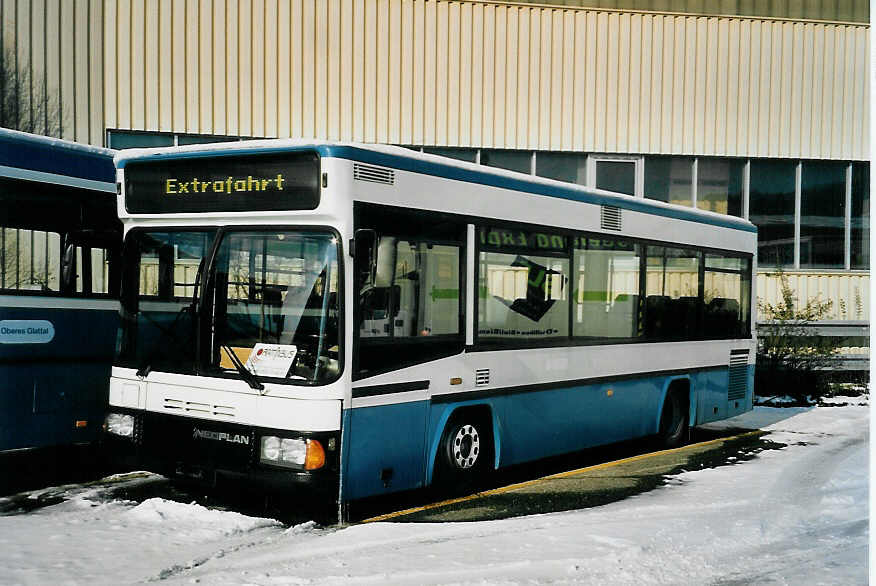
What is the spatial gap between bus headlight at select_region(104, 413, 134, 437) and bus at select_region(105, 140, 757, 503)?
0.02m

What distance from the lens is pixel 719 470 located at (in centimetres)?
1021

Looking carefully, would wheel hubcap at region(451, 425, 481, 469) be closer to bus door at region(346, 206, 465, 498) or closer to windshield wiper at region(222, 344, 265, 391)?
bus door at region(346, 206, 465, 498)

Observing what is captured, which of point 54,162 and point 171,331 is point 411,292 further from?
point 54,162

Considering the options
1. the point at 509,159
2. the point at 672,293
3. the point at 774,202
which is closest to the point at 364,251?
the point at 672,293

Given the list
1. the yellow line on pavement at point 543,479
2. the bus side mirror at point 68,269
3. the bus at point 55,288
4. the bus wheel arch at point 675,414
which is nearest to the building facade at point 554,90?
the yellow line on pavement at point 543,479

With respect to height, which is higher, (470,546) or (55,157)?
(55,157)

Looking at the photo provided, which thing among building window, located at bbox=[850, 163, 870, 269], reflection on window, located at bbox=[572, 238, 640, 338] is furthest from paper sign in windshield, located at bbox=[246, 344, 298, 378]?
building window, located at bbox=[850, 163, 870, 269]

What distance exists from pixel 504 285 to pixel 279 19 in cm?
964

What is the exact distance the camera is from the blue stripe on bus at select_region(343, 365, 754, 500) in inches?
287

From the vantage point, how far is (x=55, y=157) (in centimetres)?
889

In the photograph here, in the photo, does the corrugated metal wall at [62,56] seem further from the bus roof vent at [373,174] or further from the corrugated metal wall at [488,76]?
the bus roof vent at [373,174]

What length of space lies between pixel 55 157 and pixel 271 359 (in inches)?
133

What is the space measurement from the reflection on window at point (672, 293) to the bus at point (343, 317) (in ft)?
4.50

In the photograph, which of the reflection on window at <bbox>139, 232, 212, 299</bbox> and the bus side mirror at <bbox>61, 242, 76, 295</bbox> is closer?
the reflection on window at <bbox>139, 232, 212, 299</bbox>
